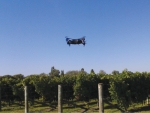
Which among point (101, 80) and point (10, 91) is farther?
point (10, 91)

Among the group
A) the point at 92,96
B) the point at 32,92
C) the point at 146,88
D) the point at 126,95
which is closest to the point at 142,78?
the point at 146,88

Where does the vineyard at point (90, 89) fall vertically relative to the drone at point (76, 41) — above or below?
below

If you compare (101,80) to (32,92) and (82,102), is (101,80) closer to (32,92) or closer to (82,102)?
(82,102)

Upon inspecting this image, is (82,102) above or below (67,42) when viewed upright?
below

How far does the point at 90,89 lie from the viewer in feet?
77.4

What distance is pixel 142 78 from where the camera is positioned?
74.1 feet

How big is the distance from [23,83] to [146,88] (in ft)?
40.5

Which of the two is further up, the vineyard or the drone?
the drone

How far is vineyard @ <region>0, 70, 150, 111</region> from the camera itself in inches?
813

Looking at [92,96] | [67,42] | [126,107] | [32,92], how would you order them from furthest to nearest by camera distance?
[32,92], [92,96], [67,42], [126,107]

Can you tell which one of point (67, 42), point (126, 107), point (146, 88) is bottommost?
point (126, 107)

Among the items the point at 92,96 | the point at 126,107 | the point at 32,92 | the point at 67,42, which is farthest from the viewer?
the point at 32,92

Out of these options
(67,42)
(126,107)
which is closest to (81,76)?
(67,42)

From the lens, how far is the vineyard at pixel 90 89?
20656 mm
